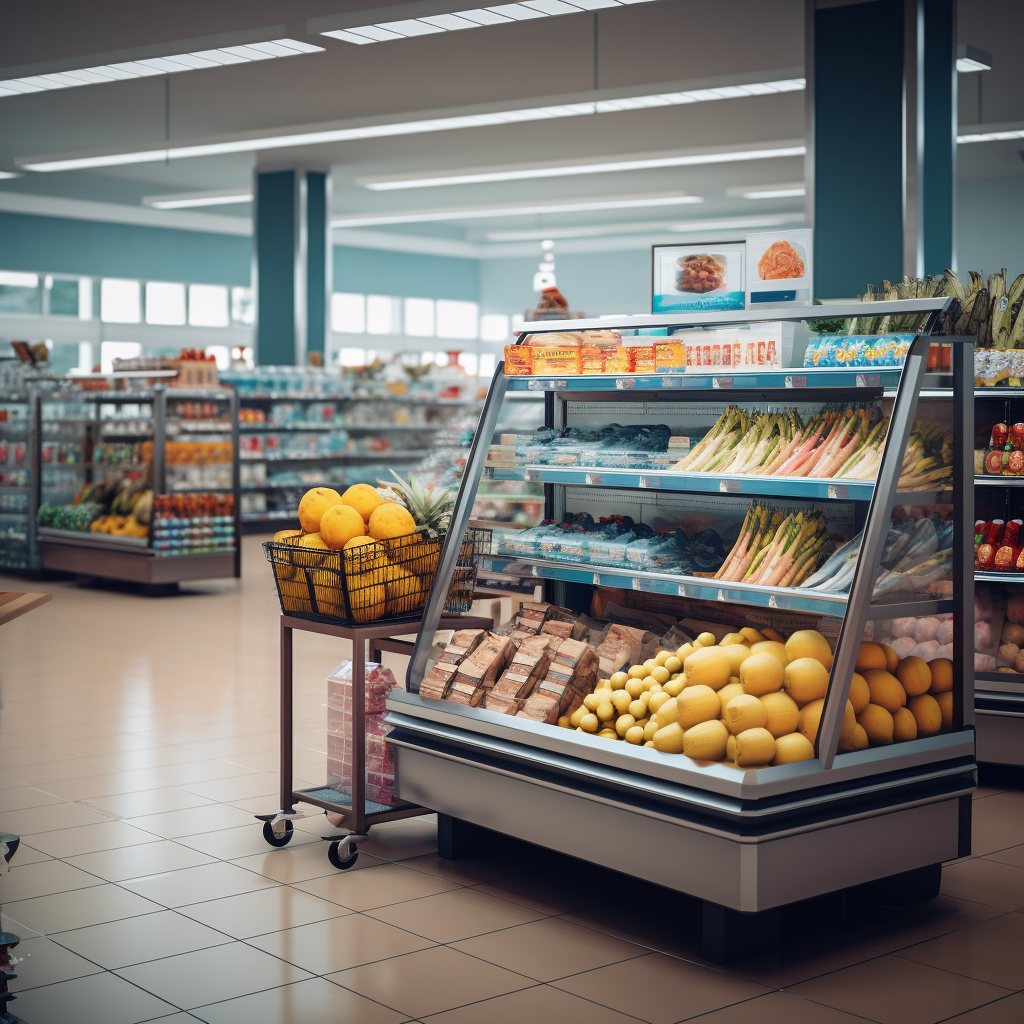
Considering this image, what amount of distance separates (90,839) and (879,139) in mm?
5553

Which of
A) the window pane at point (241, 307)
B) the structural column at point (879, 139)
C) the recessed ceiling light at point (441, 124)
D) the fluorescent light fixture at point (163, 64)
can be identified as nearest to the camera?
the structural column at point (879, 139)

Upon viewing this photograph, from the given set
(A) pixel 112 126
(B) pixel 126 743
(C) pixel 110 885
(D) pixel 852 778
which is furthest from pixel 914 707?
(A) pixel 112 126

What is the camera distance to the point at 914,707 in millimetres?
3490

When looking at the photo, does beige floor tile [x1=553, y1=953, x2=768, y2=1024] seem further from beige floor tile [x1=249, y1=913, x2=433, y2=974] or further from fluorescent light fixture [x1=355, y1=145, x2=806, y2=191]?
fluorescent light fixture [x1=355, y1=145, x2=806, y2=191]

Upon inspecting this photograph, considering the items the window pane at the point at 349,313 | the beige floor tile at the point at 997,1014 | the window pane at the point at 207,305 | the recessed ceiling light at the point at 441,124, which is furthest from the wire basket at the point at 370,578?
the window pane at the point at 349,313

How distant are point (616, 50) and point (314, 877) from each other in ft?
25.3

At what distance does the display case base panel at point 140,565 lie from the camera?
32.4 feet

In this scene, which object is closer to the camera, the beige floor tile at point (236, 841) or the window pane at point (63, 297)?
the beige floor tile at point (236, 841)

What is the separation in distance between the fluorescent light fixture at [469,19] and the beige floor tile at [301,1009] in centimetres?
621

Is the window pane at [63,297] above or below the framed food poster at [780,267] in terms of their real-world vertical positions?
above

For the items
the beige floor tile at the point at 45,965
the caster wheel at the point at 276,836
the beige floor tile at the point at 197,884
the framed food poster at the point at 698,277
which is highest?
the framed food poster at the point at 698,277

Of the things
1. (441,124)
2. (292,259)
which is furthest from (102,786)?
(292,259)

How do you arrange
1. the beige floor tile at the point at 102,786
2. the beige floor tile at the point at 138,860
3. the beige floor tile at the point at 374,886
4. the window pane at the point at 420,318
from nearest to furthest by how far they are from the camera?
the beige floor tile at the point at 374,886 → the beige floor tile at the point at 138,860 → the beige floor tile at the point at 102,786 → the window pane at the point at 420,318

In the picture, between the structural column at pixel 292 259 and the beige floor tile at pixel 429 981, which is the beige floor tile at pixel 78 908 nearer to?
the beige floor tile at pixel 429 981
